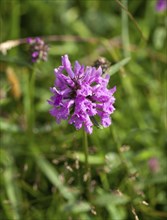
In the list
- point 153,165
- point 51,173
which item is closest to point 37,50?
point 51,173

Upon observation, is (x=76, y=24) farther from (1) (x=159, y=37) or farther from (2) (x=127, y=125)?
(2) (x=127, y=125)

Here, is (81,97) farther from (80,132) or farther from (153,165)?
(153,165)

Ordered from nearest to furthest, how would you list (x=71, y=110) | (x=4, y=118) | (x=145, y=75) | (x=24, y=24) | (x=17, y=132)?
(x=71, y=110) → (x=17, y=132) → (x=4, y=118) → (x=145, y=75) → (x=24, y=24)

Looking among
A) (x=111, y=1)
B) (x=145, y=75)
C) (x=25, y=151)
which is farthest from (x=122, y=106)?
(x=111, y=1)

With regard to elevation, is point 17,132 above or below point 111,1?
below

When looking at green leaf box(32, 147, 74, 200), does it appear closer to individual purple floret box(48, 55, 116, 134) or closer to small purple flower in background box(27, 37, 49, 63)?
small purple flower in background box(27, 37, 49, 63)

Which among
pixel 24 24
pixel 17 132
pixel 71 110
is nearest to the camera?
pixel 71 110

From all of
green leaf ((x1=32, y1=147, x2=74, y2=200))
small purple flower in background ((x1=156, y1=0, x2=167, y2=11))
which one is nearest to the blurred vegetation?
green leaf ((x1=32, y1=147, x2=74, y2=200))
